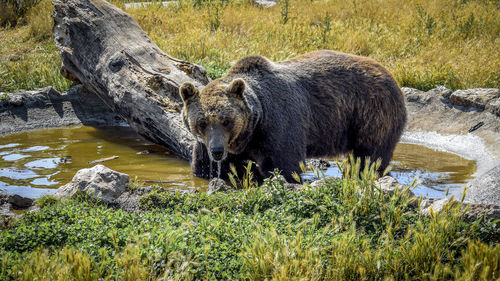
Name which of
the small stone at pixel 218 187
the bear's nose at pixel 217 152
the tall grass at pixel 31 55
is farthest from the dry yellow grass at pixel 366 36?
the small stone at pixel 218 187

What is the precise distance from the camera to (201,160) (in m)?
5.92

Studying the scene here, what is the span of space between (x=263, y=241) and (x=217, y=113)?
2214 mm

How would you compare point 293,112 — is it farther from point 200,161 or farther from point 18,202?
point 18,202

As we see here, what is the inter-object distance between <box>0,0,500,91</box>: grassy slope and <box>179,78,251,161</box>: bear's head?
3813mm

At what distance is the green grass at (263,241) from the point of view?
291 cm

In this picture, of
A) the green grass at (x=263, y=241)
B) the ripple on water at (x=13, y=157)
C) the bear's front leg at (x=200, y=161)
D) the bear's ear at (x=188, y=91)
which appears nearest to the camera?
the green grass at (x=263, y=241)

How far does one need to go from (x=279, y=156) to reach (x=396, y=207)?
194cm

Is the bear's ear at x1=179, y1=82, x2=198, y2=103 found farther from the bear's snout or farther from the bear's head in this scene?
the bear's snout

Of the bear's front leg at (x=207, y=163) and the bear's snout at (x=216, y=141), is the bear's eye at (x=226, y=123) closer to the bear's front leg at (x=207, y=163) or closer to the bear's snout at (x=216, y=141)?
the bear's snout at (x=216, y=141)

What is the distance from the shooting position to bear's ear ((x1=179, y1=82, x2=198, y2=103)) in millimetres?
5242

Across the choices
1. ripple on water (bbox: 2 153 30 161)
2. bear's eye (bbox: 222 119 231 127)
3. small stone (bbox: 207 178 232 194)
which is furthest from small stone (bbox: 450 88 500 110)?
ripple on water (bbox: 2 153 30 161)

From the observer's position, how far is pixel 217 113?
5.17 meters

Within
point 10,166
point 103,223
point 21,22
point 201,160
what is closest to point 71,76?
point 10,166

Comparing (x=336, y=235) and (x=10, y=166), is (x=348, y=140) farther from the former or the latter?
(x=10, y=166)
